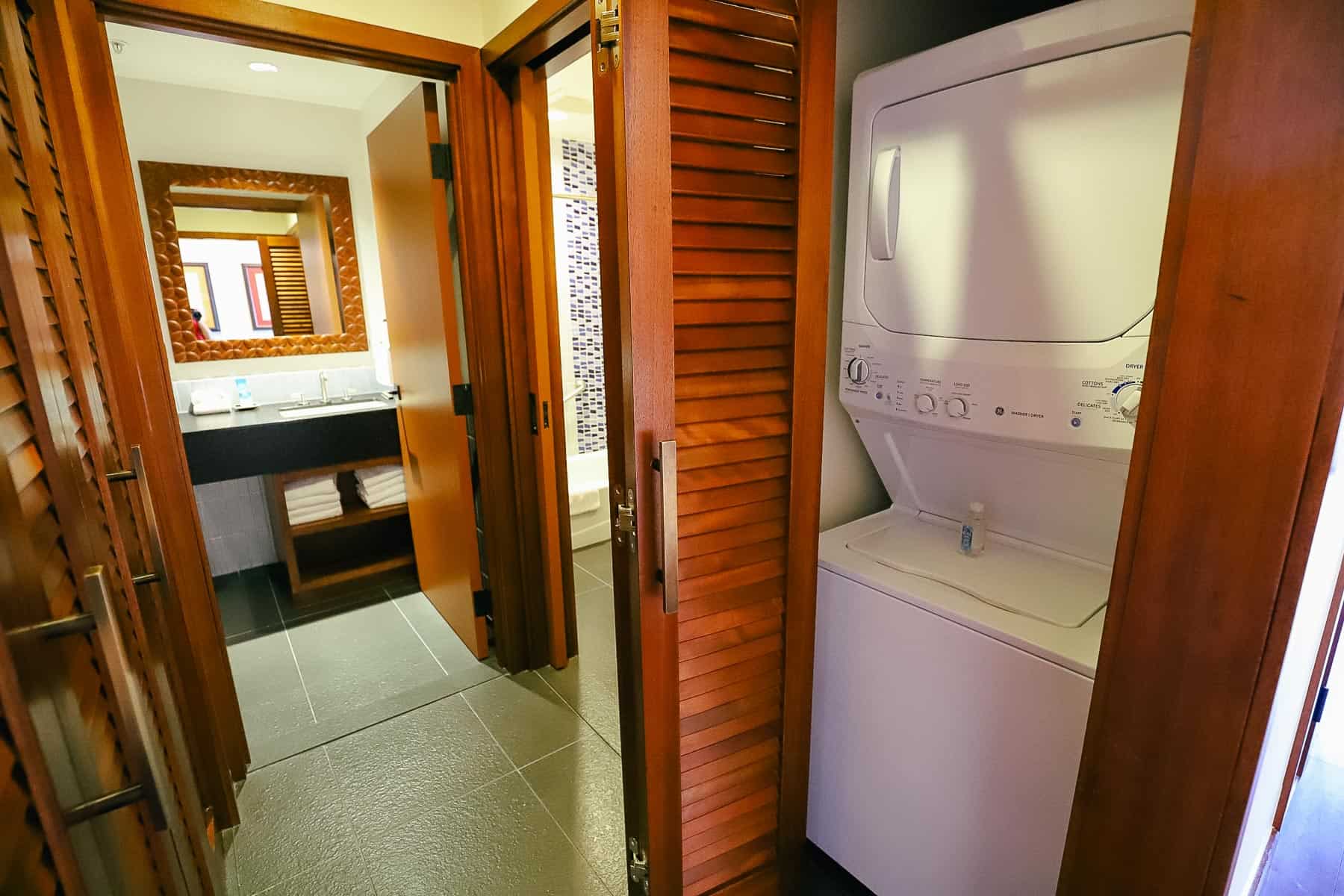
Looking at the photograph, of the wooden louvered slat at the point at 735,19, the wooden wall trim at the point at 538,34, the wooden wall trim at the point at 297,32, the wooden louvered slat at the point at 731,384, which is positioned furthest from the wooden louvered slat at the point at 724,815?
the wooden wall trim at the point at 297,32

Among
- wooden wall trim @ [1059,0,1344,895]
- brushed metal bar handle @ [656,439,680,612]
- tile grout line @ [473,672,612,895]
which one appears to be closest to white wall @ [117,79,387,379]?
tile grout line @ [473,672,612,895]

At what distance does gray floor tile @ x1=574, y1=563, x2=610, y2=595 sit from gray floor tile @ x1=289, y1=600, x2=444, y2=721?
77cm

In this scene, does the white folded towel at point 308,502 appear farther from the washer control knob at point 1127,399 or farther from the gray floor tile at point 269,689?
the washer control knob at point 1127,399

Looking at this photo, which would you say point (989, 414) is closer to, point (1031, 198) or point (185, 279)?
point (1031, 198)

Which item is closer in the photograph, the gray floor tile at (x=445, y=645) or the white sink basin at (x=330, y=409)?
the gray floor tile at (x=445, y=645)

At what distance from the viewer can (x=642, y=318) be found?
99cm

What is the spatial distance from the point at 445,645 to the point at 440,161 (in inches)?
71.6

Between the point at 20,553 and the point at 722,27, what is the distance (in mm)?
1083

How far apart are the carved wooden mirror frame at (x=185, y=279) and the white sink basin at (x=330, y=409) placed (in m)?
0.29

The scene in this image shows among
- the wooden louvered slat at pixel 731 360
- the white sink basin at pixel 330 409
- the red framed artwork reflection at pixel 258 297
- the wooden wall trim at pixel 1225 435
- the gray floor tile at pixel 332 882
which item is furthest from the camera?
the red framed artwork reflection at pixel 258 297

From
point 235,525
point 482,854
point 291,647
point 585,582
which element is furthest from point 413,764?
point 235,525

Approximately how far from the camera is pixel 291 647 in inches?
100

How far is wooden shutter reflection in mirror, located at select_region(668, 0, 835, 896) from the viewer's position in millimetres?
1027

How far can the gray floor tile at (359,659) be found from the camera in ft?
7.37
